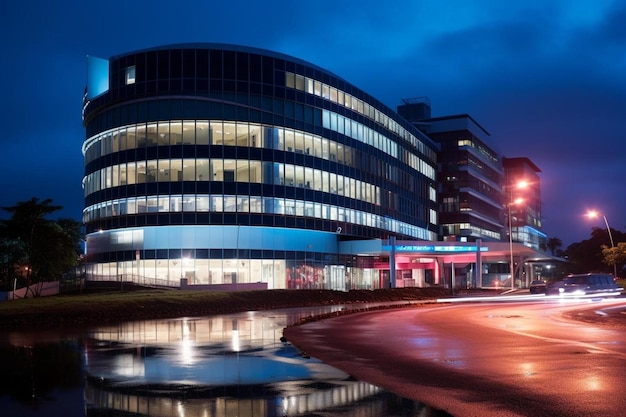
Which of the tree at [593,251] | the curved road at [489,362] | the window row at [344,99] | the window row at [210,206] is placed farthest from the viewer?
the tree at [593,251]

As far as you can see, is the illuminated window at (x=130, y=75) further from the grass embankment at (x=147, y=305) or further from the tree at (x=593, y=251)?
the tree at (x=593, y=251)

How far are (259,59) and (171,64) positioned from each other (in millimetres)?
9214

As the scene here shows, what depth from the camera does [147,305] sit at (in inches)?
1383

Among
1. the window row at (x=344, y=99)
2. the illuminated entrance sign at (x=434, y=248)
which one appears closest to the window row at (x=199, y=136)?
the window row at (x=344, y=99)

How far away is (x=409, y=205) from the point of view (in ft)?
327

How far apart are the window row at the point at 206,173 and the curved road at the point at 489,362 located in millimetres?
44351

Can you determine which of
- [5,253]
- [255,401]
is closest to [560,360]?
[255,401]

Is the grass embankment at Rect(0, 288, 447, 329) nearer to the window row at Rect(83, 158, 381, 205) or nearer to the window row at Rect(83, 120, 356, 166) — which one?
the window row at Rect(83, 158, 381, 205)

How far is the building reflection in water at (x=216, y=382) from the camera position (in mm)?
9766

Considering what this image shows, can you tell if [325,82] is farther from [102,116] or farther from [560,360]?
[560,360]

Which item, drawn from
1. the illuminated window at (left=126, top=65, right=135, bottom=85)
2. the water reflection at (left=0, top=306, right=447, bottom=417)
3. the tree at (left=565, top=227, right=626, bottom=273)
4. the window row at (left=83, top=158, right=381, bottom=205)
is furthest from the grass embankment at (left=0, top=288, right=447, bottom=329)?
the tree at (left=565, top=227, right=626, bottom=273)

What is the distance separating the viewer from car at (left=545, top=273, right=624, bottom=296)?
49.0m

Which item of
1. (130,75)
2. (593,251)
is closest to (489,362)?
(130,75)

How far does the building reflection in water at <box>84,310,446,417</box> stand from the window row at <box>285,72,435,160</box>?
56737 mm
